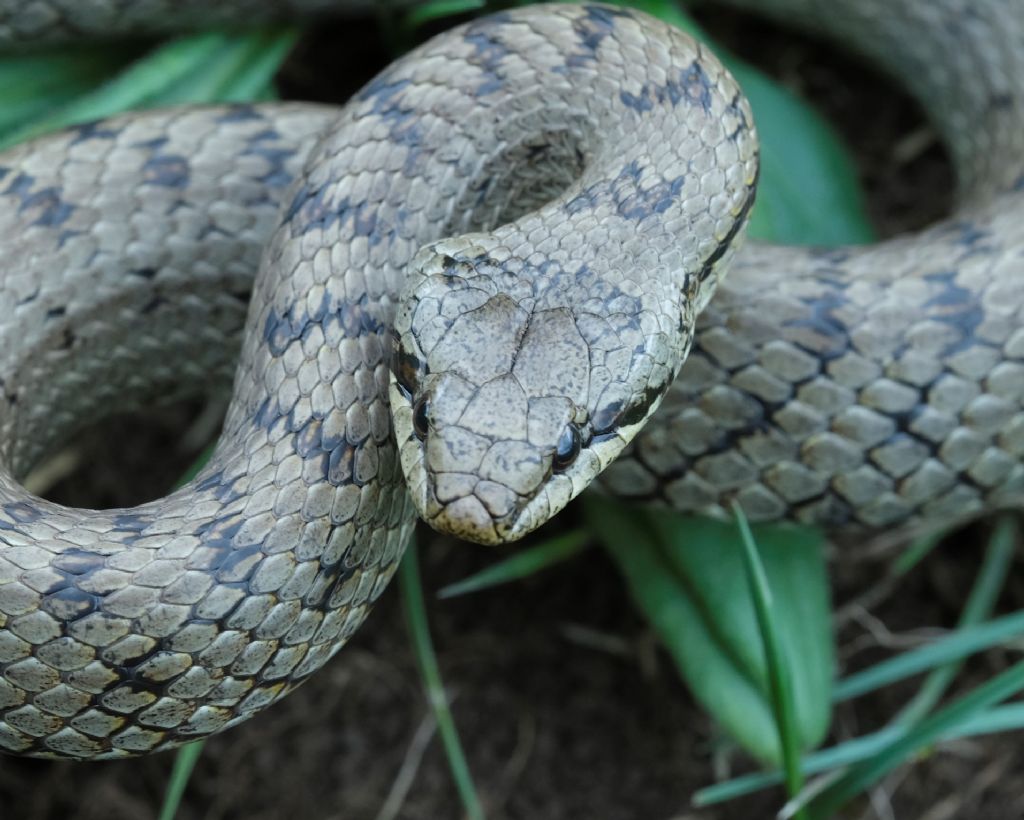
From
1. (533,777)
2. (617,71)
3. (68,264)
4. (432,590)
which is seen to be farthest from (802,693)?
(68,264)

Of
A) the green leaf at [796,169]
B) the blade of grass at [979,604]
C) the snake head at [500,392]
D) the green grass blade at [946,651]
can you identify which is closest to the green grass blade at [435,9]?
the green leaf at [796,169]

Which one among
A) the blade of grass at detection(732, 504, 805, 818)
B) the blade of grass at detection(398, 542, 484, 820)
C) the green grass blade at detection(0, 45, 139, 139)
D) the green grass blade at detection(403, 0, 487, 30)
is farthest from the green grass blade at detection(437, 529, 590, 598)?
the green grass blade at detection(0, 45, 139, 139)

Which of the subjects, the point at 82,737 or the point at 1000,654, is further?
the point at 1000,654

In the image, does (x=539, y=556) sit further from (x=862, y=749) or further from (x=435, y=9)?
(x=435, y=9)

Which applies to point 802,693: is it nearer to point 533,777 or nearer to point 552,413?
point 533,777

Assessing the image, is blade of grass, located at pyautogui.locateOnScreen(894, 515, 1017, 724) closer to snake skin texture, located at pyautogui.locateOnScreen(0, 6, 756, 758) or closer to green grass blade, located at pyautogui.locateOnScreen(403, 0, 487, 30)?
snake skin texture, located at pyautogui.locateOnScreen(0, 6, 756, 758)

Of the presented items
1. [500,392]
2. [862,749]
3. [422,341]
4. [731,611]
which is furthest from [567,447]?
[862,749]
